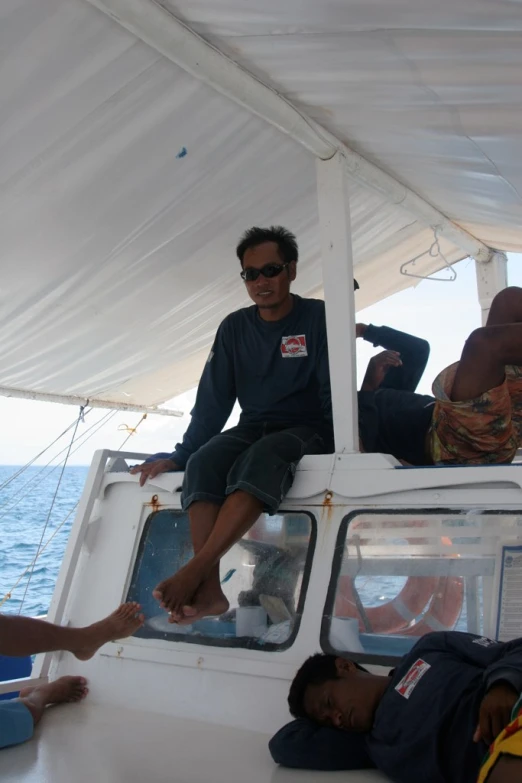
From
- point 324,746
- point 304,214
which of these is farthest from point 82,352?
point 324,746

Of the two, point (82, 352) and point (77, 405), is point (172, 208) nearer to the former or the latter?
point (82, 352)

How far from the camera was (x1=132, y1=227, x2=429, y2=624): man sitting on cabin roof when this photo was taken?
9.55 ft

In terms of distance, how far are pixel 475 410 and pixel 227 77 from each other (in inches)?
67.0

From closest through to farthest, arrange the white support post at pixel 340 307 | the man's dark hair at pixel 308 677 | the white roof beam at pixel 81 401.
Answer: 1. the man's dark hair at pixel 308 677
2. the white support post at pixel 340 307
3. the white roof beam at pixel 81 401

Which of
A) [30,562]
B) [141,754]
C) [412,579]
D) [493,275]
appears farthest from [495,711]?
[30,562]

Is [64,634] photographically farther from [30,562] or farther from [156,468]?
[30,562]

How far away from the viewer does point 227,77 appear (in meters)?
3.00

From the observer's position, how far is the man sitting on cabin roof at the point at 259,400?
2.91 meters

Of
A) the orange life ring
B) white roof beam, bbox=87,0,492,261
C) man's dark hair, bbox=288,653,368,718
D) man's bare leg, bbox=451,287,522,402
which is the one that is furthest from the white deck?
white roof beam, bbox=87,0,492,261

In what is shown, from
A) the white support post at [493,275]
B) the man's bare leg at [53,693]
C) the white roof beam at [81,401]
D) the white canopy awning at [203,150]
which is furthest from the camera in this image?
the white roof beam at [81,401]

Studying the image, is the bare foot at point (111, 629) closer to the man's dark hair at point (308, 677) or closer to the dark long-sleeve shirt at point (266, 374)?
the dark long-sleeve shirt at point (266, 374)

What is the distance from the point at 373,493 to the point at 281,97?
1794 mm

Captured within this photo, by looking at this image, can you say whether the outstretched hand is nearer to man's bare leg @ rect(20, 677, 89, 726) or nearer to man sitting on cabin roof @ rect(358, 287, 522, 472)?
man sitting on cabin roof @ rect(358, 287, 522, 472)

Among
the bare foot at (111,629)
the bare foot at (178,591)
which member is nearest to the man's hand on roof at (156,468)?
the bare foot at (111,629)
